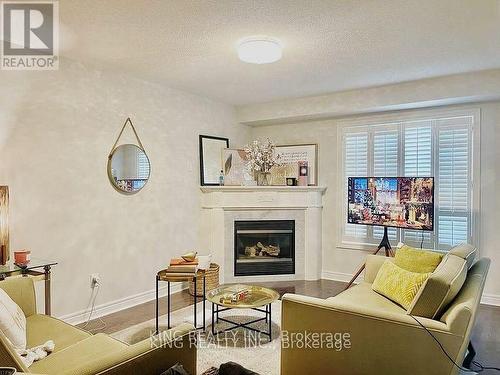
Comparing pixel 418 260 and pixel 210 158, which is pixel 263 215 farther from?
pixel 418 260

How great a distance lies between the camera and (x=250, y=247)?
536 centimetres

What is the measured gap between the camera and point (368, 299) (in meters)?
2.92

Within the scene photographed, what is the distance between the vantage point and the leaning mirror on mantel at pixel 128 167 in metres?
3.89

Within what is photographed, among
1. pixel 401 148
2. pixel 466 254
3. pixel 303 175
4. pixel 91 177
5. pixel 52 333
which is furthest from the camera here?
pixel 303 175

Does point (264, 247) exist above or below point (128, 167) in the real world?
below

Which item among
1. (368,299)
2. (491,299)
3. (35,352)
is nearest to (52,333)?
(35,352)

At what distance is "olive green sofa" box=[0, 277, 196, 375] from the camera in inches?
57.6

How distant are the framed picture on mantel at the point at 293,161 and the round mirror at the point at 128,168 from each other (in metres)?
2.11

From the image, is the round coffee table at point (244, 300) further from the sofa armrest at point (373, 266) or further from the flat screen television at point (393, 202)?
the flat screen television at point (393, 202)

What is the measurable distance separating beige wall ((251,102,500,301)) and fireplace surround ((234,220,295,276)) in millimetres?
543

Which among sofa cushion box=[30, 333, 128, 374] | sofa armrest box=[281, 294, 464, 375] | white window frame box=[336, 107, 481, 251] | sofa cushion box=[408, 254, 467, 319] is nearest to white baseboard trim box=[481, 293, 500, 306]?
white window frame box=[336, 107, 481, 251]

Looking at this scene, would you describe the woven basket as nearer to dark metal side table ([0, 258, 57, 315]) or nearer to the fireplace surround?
the fireplace surround

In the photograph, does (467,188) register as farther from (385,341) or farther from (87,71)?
(87,71)

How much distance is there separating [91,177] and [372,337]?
2.99 metres
